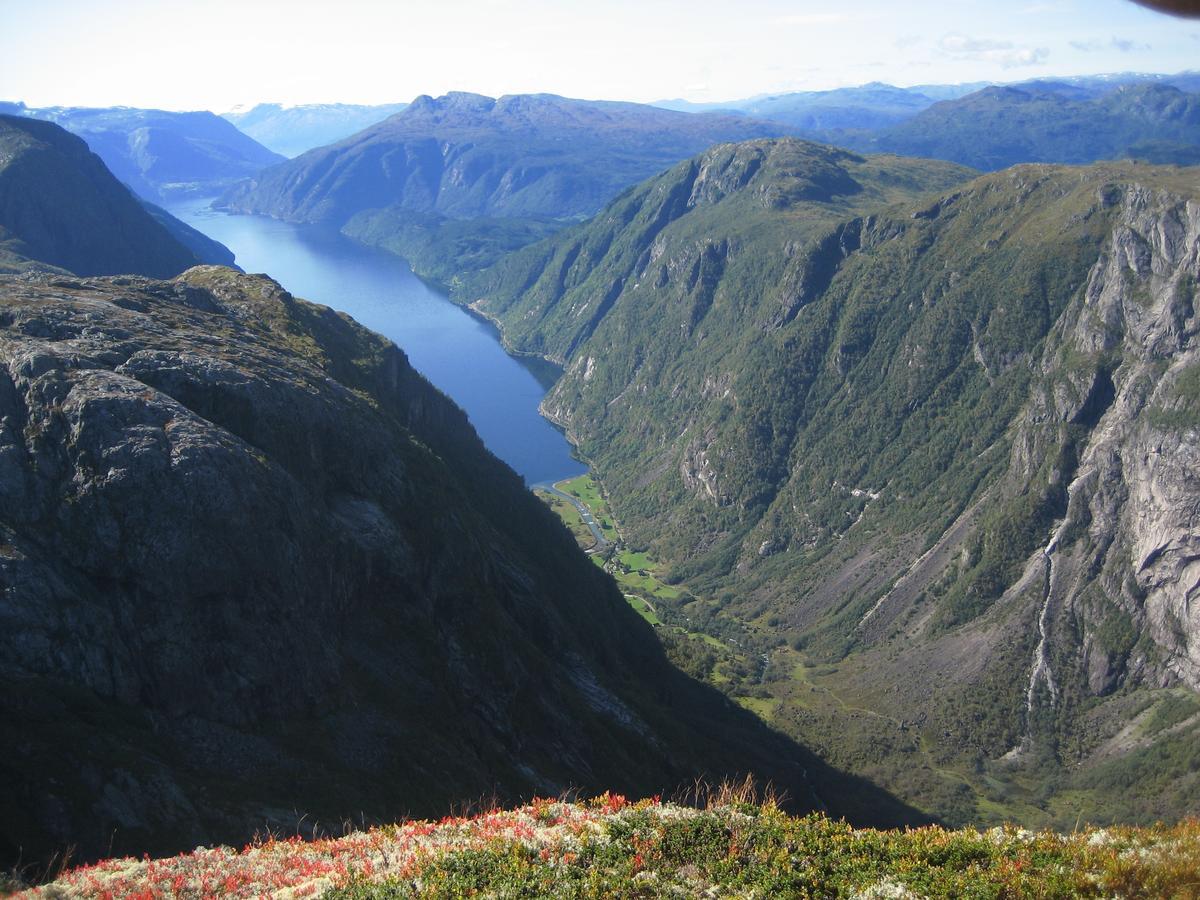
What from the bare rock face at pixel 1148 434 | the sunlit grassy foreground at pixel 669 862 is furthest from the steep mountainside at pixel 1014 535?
the sunlit grassy foreground at pixel 669 862

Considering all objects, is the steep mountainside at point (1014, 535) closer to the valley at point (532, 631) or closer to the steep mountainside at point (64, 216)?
the valley at point (532, 631)

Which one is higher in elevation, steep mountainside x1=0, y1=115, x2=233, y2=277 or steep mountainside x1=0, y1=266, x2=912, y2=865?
steep mountainside x1=0, y1=115, x2=233, y2=277

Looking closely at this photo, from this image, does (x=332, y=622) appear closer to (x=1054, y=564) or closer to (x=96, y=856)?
(x=96, y=856)

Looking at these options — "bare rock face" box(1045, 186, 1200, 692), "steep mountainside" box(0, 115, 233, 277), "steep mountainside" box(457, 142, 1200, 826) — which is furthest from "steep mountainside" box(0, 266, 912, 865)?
"steep mountainside" box(0, 115, 233, 277)

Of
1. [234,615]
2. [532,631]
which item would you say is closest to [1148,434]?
[532,631]

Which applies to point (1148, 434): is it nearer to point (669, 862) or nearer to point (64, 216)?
point (669, 862)

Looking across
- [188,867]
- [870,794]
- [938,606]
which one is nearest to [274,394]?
[188,867]

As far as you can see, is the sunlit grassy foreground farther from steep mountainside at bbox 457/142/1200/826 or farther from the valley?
steep mountainside at bbox 457/142/1200/826
